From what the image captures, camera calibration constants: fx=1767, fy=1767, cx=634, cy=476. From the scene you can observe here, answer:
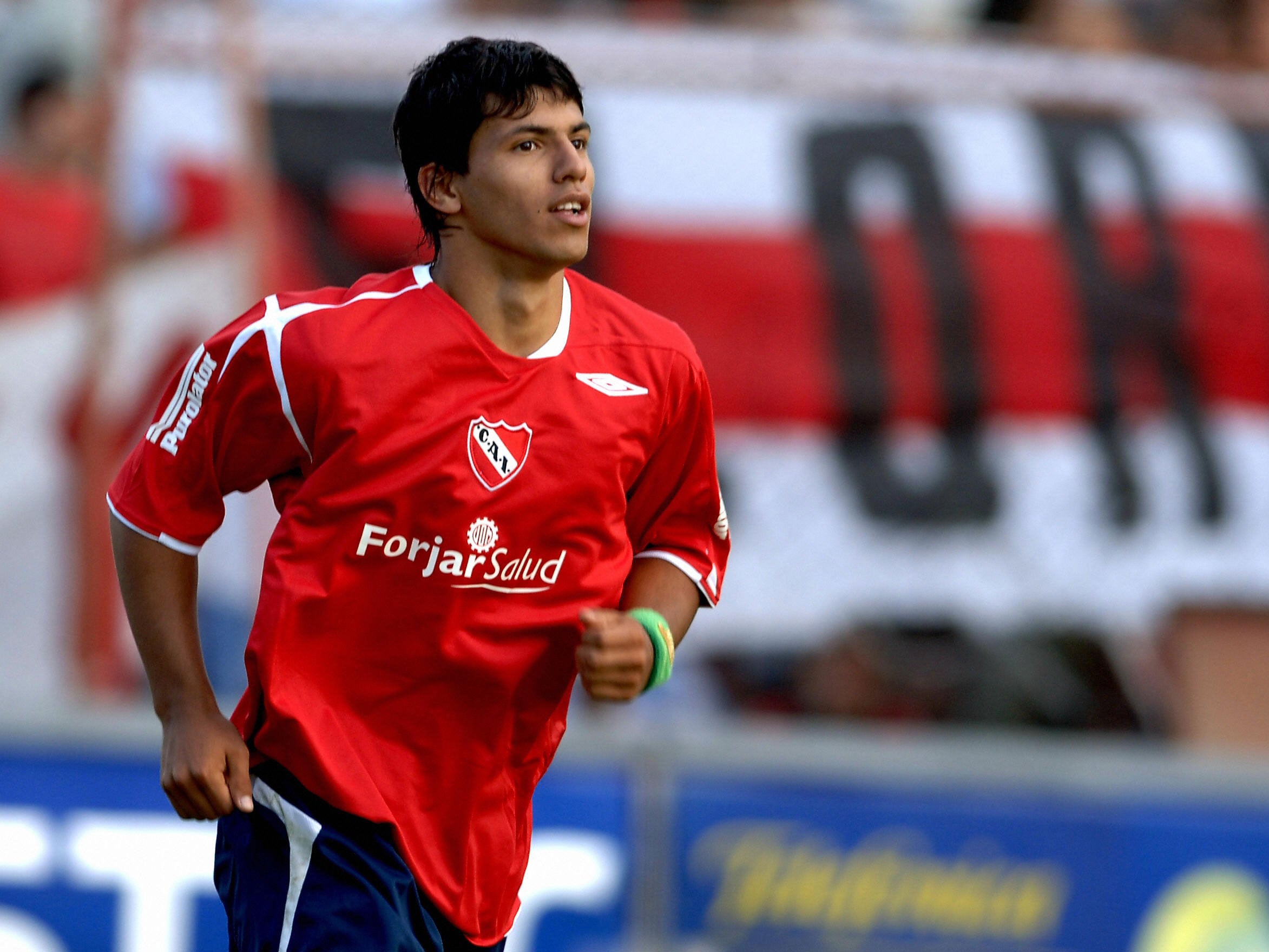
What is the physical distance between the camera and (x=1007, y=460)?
5.20 meters

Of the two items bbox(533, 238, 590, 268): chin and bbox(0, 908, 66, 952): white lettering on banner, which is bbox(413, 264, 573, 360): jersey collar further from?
bbox(0, 908, 66, 952): white lettering on banner

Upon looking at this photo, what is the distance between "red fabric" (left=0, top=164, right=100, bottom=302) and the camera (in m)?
4.95

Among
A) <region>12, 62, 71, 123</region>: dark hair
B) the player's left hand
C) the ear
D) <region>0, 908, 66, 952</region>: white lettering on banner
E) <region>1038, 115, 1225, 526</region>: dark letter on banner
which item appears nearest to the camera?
the player's left hand

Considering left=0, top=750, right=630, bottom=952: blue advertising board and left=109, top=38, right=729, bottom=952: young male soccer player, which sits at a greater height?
left=109, top=38, right=729, bottom=952: young male soccer player

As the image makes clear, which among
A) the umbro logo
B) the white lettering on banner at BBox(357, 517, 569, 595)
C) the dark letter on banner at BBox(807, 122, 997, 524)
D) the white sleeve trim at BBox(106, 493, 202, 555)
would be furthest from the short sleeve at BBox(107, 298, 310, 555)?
the dark letter on banner at BBox(807, 122, 997, 524)

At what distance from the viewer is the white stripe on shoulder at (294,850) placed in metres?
→ 2.22

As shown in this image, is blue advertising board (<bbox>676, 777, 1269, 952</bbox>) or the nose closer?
the nose

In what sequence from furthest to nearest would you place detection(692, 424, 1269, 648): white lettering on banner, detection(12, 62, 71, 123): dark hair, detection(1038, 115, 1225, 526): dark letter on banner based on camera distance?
detection(12, 62, 71, 123): dark hair
detection(1038, 115, 1225, 526): dark letter on banner
detection(692, 424, 1269, 648): white lettering on banner

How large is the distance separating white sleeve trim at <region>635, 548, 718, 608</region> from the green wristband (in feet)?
0.60

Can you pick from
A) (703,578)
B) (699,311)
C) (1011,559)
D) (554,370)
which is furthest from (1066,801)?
(554,370)

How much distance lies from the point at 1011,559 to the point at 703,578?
2.92 meters

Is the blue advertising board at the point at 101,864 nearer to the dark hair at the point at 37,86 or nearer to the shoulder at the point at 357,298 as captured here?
the dark hair at the point at 37,86

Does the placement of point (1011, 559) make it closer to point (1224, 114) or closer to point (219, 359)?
point (1224, 114)

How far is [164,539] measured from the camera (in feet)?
7.31
